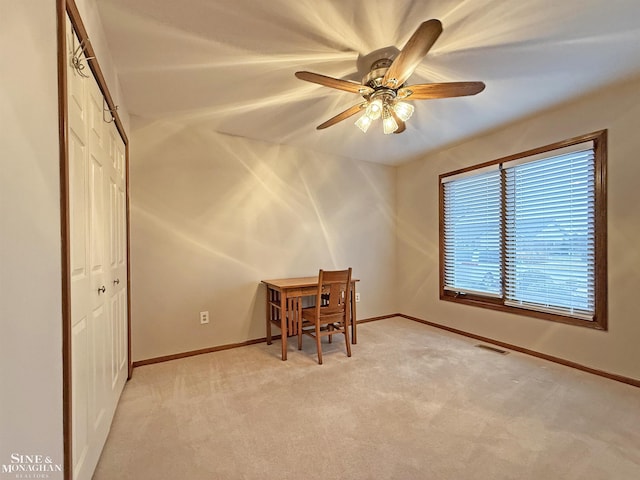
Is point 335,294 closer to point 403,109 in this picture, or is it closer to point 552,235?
point 403,109

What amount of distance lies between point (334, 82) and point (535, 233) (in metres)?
2.57

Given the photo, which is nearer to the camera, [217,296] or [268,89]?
[268,89]

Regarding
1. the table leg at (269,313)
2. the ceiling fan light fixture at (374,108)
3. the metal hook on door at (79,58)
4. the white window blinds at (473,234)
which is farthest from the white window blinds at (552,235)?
the metal hook on door at (79,58)

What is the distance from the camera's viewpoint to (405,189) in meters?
4.59

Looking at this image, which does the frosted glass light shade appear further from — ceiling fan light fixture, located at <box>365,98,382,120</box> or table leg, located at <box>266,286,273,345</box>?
table leg, located at <box>266,286,273,345</box>

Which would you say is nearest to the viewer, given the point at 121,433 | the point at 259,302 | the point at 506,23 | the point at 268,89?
the point at 506,23

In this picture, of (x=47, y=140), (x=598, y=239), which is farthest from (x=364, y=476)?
(x=598, y=239)

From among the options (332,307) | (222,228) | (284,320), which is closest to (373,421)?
(332,307)

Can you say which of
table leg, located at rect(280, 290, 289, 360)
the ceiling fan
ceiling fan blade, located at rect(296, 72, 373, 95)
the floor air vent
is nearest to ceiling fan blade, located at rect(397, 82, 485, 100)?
the ceiling fan

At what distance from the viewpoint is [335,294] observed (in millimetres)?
3035

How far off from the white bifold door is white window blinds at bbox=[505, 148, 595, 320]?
11.9 ft

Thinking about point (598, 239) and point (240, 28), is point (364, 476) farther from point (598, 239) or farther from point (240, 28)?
point (598, 239)

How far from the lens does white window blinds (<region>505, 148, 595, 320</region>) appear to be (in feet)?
8.77

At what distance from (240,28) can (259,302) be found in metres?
2.64
